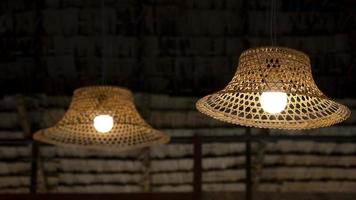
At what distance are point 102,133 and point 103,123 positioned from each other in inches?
15.0

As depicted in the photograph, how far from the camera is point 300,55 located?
9.97 ft

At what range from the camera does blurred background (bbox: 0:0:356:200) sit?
243 inches

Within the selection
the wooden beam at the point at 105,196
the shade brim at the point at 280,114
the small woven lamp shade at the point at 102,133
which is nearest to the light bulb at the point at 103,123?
the small woven lamp shade at the point at 102,133

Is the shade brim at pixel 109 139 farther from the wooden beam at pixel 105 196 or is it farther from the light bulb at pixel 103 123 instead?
the wooden beam at pixel 105 196

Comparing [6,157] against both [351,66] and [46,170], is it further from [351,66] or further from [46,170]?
[351,66]

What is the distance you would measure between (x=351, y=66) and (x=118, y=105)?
324 cm

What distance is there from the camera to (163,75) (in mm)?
6750

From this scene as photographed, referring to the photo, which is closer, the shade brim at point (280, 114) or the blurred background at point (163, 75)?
the shade brim at point (280, 114)

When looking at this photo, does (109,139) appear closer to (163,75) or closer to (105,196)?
(105,196)

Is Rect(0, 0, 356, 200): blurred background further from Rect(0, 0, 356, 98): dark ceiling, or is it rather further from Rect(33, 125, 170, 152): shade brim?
Rect(33, 125, 170, 152): shade brim

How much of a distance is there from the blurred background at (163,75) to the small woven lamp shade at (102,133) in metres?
0.61

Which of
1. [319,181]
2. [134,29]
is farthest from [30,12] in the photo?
[319,181]

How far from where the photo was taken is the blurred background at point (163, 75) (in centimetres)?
616

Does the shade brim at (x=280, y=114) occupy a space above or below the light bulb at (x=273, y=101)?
below
